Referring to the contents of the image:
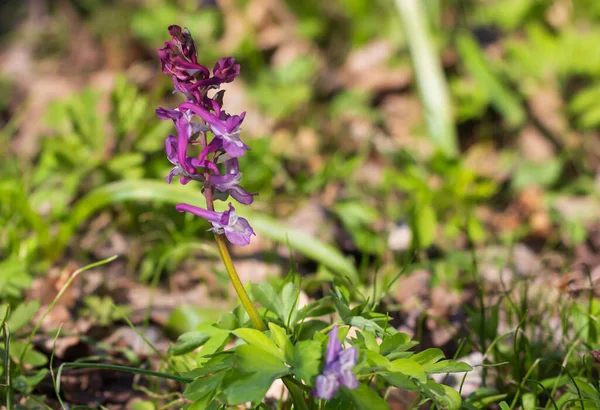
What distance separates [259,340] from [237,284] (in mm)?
161

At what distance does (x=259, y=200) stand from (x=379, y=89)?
62.3 inches

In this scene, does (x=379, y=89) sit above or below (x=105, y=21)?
below

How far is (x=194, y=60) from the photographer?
133cm

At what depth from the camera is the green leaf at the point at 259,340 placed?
1.28 metres

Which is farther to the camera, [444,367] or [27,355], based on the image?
[27,355]

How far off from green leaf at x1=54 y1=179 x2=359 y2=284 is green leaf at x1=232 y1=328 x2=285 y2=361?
1.16 m

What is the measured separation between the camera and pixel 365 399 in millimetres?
1229

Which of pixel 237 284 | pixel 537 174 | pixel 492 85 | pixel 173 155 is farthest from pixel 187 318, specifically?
pixel 492 85

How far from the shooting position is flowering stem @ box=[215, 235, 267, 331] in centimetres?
138

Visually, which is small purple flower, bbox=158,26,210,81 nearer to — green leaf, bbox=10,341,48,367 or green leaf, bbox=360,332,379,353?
green leaf, bbox=360,332,379,353

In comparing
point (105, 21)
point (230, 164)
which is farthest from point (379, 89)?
point (230, 164)

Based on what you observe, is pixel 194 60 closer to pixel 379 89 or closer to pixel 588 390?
pixel 588 390

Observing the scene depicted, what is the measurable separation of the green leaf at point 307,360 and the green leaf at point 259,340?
46mm

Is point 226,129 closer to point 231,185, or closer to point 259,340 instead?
point 231,185
